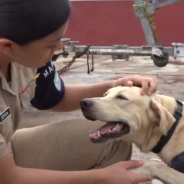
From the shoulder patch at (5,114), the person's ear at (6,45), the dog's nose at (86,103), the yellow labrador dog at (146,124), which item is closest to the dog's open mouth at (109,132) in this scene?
the yellow labrador dog at (146,124)

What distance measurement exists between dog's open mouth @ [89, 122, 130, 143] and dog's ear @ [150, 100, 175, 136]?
0.16m

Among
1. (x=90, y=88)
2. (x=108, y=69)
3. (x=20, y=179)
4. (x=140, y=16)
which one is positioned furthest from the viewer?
(x=108, y=69)

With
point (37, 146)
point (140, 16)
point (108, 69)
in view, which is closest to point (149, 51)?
point (140, 16)

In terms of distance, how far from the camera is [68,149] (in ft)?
5.58

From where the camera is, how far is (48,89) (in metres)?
1.76

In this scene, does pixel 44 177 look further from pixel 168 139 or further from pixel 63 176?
pixel 168 139

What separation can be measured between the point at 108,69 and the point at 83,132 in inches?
174

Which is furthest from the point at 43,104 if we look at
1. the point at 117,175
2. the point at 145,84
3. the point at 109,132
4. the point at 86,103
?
the point at 117,175

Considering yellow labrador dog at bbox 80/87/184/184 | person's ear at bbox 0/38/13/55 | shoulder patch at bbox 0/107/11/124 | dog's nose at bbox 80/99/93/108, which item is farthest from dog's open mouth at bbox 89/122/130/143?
person's ear at bbox 0/38/13/55

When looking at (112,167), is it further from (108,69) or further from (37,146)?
(108,69)

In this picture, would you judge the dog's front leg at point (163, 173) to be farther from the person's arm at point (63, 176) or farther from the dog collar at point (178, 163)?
the person's arm at point (63, 176)

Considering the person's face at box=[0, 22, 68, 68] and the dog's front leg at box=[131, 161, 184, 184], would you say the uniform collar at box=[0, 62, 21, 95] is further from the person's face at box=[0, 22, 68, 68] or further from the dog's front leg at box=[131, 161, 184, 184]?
the dog's front leg at box=[131, 161, 184, 184]

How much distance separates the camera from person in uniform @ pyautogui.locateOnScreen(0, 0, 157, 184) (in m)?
1.16

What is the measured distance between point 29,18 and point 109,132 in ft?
2.34
